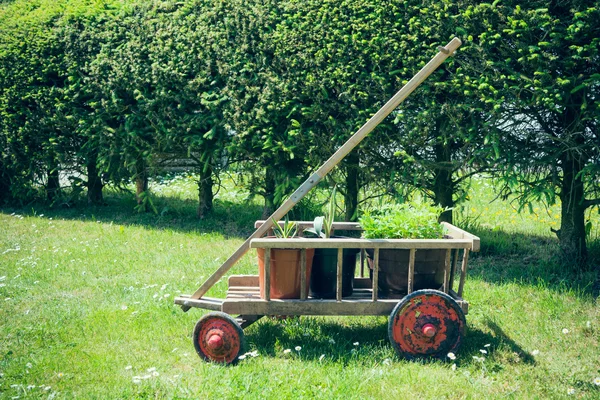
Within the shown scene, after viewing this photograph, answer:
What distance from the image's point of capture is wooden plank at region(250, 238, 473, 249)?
3980mm

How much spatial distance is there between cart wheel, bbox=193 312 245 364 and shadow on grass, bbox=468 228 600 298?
2.72 metres

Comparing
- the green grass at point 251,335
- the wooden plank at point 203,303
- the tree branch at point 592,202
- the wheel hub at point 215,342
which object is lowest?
the green grass at point 251,335

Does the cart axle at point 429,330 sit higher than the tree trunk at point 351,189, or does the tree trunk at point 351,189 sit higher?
the tree trunk at point 351,189

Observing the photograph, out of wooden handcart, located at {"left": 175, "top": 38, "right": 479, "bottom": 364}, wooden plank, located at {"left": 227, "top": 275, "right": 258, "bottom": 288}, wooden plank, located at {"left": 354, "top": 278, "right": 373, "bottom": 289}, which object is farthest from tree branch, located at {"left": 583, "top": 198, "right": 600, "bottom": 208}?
wooden plank, located at {"left": 227, "top": 275, "right": 258, "bottom": 288}

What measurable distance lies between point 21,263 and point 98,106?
2.96 meters

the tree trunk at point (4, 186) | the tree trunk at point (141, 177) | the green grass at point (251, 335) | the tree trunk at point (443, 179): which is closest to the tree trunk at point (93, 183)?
the tree trunk at point (141, 177)

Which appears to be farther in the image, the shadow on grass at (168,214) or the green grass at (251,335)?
the shadow on grass at (168,214)

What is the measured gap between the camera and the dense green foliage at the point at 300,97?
5492 millimetres

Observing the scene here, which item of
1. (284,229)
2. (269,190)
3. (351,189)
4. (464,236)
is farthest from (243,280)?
(269,190)

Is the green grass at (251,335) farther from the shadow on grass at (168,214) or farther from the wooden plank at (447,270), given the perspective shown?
the shadow on grass at (168,214)

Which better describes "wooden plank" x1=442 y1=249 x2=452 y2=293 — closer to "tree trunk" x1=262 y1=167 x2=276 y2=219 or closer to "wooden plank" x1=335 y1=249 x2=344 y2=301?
"wooden plank" x1=335 y1=249 x2=344 y2=301

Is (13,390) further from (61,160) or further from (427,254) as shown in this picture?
(61,160)

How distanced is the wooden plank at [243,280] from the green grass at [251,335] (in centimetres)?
32

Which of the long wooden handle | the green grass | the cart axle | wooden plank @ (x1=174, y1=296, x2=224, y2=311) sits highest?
A: the long wooden handle
